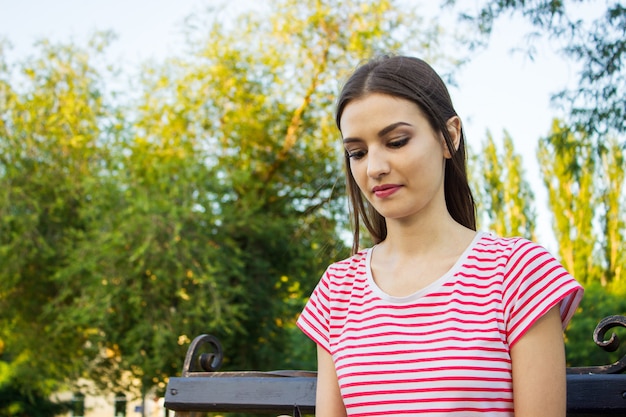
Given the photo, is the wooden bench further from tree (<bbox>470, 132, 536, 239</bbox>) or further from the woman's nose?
tree (<bbox>470, 132, 536, 239</bbox>)

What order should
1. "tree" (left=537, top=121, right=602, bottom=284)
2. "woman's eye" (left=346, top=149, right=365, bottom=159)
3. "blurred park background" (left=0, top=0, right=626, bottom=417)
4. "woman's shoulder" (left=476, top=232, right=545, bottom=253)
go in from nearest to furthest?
"woman's shoulder" (left=476, top=232, right=545, bottom=253) < "woman's eye" (left=346, top=149, right=365, bottom=159) < "blurred park background" (left=0, top=0, right=626, bottom=417) < "tree" (left=537, top=121, right=602, bottom=284)

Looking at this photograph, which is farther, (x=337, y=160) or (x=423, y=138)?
(x=337, y=160)

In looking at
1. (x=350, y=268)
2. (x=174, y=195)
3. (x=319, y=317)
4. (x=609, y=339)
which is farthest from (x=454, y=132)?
(x=174, y=195)

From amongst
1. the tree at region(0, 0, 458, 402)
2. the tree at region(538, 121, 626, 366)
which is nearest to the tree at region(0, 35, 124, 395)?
the tree at region(0, 0, 458, 402)

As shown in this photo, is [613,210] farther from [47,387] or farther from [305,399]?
[305,399]

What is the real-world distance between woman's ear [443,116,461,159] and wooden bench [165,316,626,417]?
1.99ft

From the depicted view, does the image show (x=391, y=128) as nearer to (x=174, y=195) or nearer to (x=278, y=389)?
(x=278, y=389)

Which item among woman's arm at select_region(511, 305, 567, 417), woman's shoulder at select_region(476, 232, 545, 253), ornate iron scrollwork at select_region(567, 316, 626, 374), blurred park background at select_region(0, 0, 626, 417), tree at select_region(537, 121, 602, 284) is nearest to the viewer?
woman's arm at select_region(511, 305, 567, 417)

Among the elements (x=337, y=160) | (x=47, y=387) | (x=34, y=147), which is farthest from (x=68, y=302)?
(x=337, y=160)

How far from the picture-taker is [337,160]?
1253 cm

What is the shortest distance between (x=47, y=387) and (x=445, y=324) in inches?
514

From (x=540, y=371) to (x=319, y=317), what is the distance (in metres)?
0.48

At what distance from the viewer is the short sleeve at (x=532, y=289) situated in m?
1.30

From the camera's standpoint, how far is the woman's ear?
1516 millimetres
